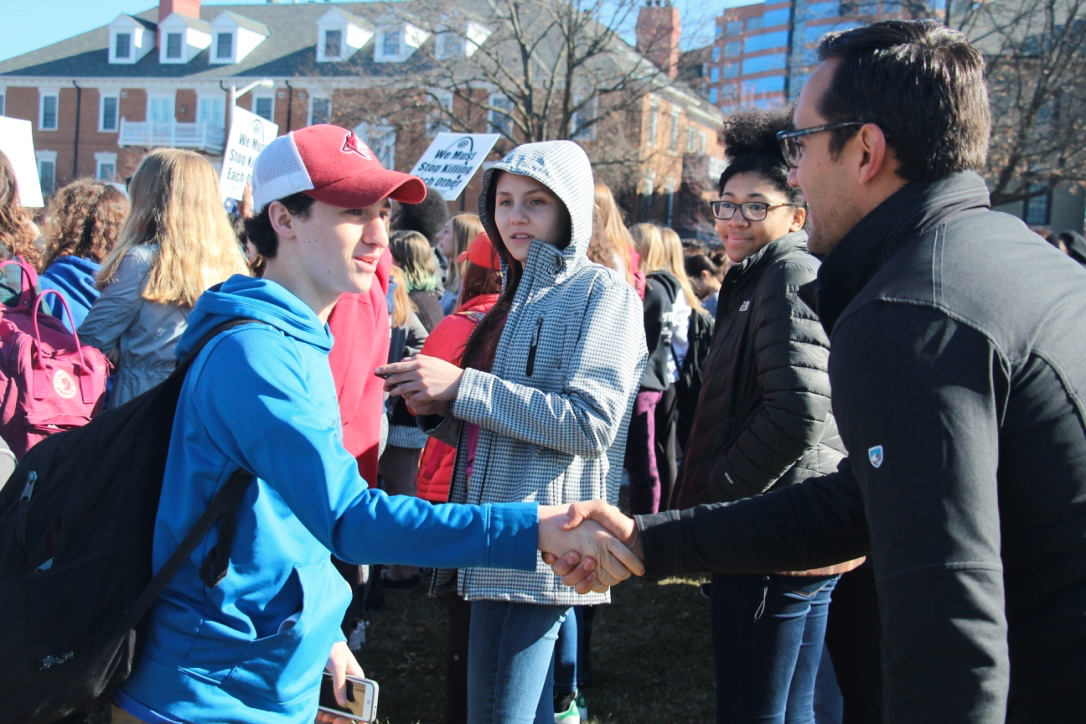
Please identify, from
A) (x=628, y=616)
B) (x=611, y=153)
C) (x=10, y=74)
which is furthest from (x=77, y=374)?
(x=10, y=74)

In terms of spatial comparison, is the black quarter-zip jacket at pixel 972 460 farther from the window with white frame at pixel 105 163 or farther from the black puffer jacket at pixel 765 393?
the window with white frame at pixel 105 163

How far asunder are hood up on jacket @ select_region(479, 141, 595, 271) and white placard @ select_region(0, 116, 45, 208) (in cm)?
461

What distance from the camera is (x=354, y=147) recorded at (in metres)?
2.38

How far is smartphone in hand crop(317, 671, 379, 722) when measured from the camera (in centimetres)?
243

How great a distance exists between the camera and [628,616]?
240 inches

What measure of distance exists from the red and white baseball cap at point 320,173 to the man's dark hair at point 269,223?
0.05 ft

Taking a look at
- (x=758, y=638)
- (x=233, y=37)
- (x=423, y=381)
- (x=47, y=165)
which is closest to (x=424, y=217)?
(x=423, y=381)

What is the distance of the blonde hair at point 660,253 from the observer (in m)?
7.04

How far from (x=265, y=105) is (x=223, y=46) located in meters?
5.74

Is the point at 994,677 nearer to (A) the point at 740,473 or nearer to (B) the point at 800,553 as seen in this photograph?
(B) the point at 800,553

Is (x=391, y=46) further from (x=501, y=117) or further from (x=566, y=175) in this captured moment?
(x=566, y=175)

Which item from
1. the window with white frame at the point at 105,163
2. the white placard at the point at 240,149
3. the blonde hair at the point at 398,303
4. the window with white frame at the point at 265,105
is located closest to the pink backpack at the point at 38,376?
the blonde hair at the point at 398,303

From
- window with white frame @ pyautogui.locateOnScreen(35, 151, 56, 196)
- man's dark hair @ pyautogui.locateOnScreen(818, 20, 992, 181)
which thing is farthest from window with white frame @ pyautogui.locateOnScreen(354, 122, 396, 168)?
window with white frame @ pyautogui.locateOnScreen(35, 151, 56, 196)

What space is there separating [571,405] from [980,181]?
1.34 metres
